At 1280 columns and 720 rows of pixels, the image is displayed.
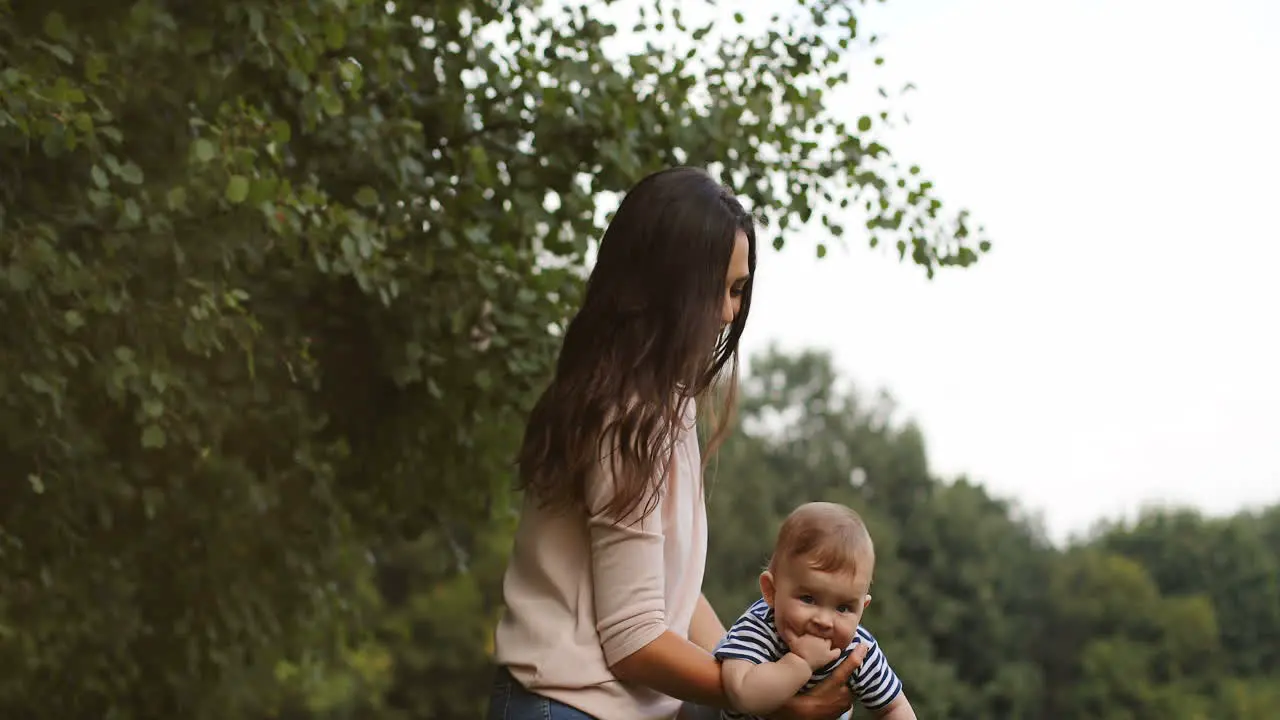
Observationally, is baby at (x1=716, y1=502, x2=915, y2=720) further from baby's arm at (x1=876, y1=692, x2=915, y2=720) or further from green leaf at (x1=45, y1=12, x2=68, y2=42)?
green leaf at (x1=45, y1=12, x2=68, y2=42)

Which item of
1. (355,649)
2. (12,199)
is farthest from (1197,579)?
(12,199)

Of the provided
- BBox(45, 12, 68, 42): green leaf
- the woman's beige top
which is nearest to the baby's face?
the woman's beige top

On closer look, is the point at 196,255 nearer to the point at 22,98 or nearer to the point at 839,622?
the point at 22,98

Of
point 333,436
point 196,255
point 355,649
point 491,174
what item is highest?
point 491,174

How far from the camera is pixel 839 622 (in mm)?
2662

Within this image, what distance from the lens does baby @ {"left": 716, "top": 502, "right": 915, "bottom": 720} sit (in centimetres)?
263

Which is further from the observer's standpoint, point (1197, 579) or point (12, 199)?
point (1197, 579)

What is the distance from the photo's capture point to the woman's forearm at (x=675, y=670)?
246 centimetres

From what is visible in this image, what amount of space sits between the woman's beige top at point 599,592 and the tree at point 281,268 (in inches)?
96.8

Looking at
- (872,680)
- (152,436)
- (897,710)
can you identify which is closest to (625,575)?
(872,680)

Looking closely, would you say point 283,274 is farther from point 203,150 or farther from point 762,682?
point 762,682

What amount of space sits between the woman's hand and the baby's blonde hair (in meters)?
0.14

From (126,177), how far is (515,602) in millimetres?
2800

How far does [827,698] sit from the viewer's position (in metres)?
2.65
